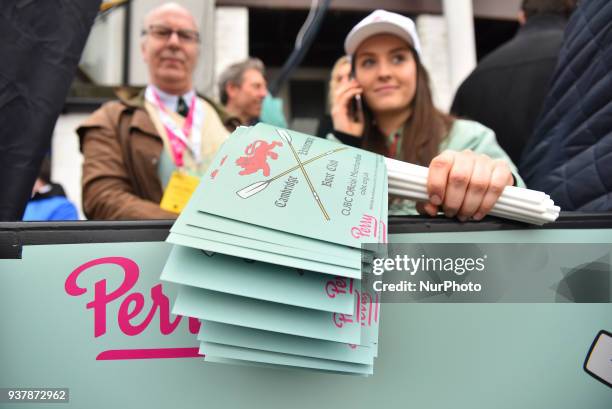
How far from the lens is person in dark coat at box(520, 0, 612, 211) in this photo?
0.95 meters

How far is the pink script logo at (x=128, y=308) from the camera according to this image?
2.17 ft

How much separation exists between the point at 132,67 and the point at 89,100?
2.46 ft

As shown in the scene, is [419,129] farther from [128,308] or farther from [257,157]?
[128,308]

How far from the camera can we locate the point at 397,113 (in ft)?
4.91

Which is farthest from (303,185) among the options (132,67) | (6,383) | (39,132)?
(132,67)

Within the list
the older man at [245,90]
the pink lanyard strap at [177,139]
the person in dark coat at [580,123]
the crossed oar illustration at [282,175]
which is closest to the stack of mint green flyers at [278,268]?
the crossed oar illustration at [282,175]

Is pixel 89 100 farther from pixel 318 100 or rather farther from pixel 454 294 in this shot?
pixel 454 294

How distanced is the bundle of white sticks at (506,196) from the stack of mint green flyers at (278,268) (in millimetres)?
82

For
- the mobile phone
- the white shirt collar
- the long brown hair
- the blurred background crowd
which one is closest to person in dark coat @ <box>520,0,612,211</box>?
the blurred background crowd

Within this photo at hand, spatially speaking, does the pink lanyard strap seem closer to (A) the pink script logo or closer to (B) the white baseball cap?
(B) the white baseball cap

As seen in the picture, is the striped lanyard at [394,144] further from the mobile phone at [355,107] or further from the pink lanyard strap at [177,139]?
the pink lanyard strap at [177,139]

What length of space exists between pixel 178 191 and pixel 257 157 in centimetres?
91

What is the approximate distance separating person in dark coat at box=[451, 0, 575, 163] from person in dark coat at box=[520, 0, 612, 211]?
1.97 feet

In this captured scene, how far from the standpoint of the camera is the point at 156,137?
5.43 ft
